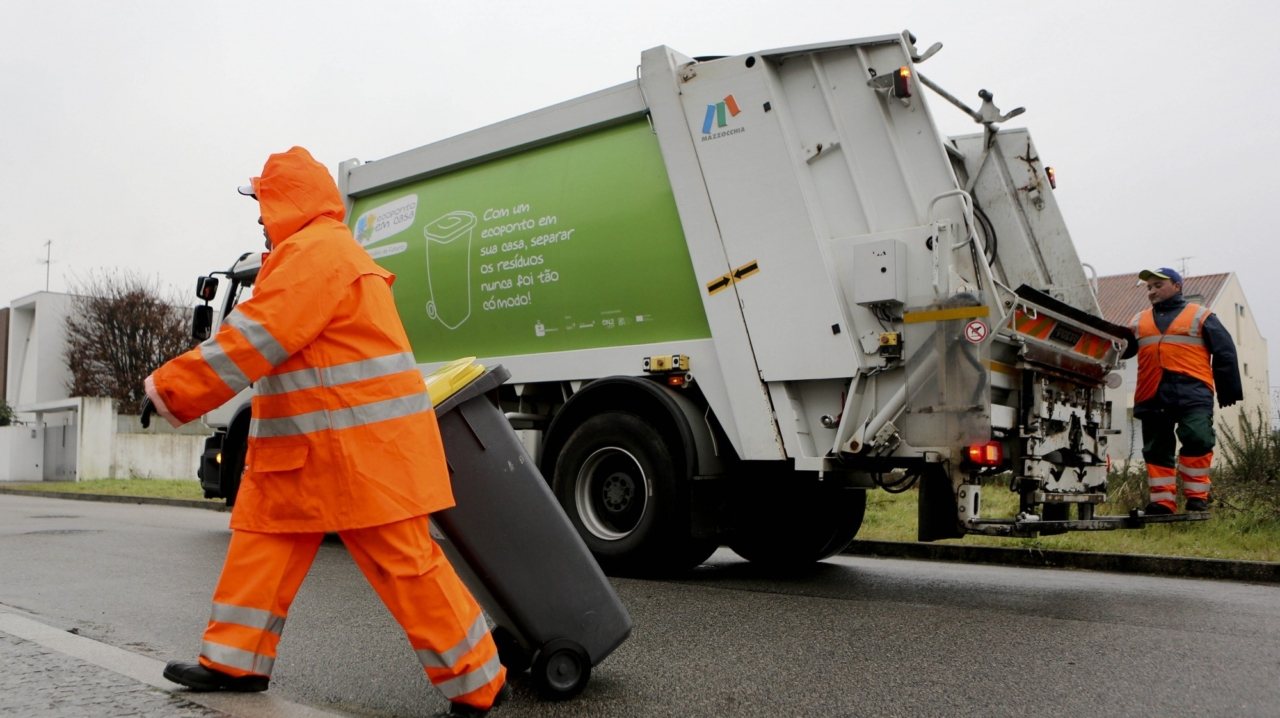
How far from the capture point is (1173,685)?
12.2 ft

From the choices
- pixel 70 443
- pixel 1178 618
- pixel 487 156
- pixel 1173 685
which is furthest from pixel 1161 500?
pixel 70 443

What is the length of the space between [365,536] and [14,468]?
2979 centimetres

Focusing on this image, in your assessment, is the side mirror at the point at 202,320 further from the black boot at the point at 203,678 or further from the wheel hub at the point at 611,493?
the black boot at the point at 203,678

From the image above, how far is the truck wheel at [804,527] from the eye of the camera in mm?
6910

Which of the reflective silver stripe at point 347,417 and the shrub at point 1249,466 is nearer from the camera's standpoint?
the reflective silver stripe at point 347,417

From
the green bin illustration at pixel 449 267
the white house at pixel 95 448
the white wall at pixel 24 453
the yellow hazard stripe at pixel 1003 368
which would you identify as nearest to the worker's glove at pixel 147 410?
the yellow hazard stripe at pixel 1003 368

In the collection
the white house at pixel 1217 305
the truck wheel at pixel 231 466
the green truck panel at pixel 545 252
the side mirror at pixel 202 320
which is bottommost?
the truck wheel at pixel 231 466

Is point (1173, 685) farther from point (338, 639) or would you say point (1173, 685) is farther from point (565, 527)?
point (338, 639)

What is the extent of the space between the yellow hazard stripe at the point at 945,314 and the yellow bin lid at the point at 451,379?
264cm

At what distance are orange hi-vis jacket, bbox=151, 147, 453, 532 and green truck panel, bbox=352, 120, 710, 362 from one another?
3249 millimetres

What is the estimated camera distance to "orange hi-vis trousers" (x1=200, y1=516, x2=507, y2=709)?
312 cm

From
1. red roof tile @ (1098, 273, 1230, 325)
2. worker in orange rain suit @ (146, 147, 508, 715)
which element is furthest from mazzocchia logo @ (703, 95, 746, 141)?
red roof tile @ (1098, 273, 1230, 325)

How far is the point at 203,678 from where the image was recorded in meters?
3.29

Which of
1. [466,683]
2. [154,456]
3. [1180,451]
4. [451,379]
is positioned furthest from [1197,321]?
[154,456]
